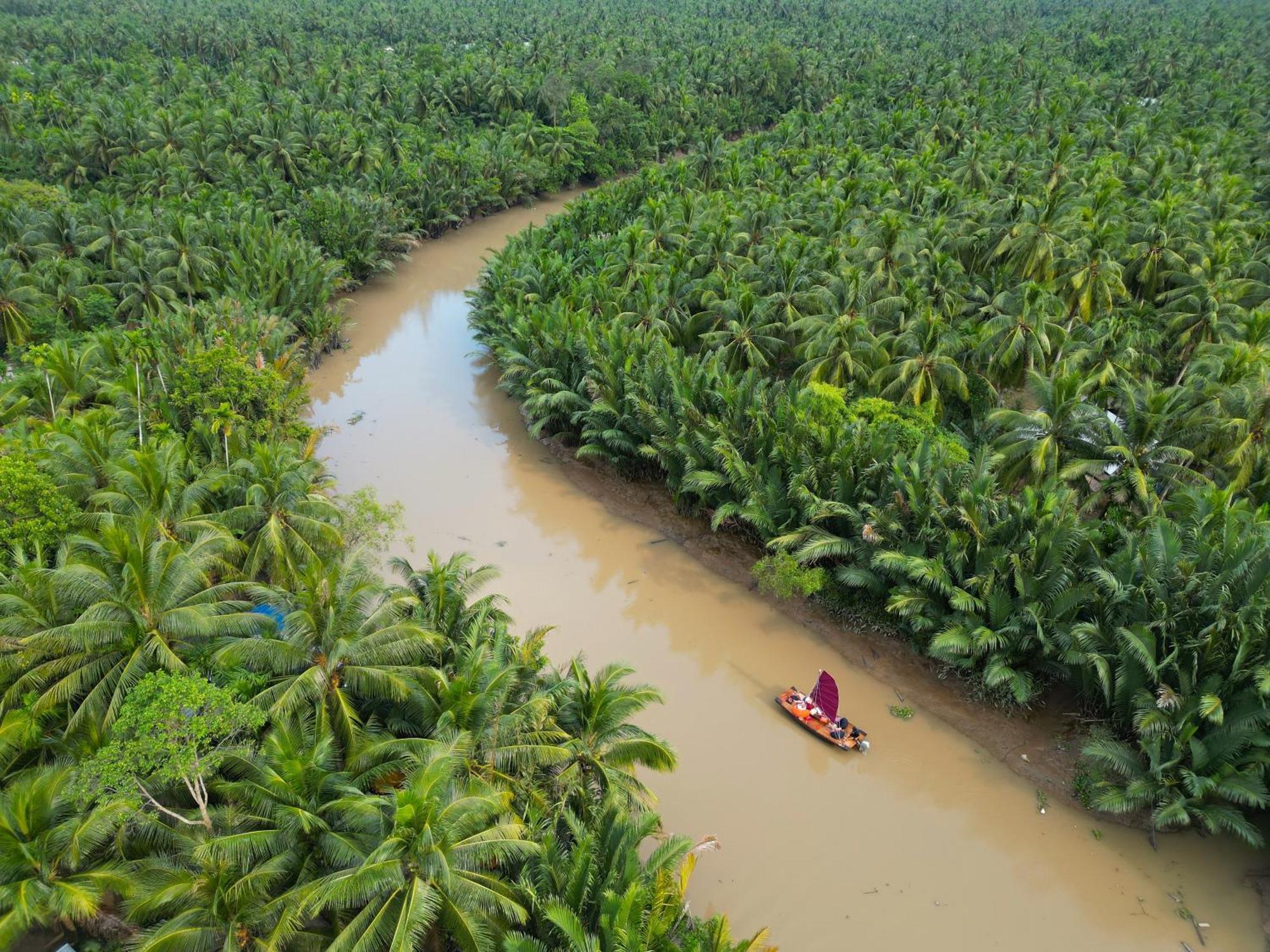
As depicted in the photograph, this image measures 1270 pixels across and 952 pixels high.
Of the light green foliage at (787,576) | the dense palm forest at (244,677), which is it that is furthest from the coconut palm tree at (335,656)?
the light green foliage at (787,576)

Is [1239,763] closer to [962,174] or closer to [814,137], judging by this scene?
[962,174]

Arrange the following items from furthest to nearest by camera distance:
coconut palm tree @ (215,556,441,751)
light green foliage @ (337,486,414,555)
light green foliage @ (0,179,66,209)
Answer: light green foliage @ (0,179,66,209) → light green foliage @ (337,486,414,555) → coconut palm tree @ (215,556,441,751)

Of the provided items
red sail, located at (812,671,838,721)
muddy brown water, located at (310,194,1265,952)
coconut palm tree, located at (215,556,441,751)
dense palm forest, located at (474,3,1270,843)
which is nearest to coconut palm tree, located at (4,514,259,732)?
coconut palm tree, located at (215,556,441,751)

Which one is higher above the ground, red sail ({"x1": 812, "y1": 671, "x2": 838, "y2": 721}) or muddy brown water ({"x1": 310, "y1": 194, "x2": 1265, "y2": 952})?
red sail ({"x1": 812, "y1": 671, "x2": 838, "y2": 721})

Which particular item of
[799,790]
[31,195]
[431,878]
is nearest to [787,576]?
[799,790]

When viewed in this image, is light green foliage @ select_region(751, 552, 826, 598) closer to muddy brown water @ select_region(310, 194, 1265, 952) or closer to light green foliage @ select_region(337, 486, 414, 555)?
muddy brown water @ select_region(310, 194, 1265, 952)

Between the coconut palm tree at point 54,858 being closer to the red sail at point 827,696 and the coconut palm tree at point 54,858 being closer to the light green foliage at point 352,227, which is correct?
the red sail at point 827,696

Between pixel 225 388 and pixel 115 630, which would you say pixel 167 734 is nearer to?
pixel 115 630
